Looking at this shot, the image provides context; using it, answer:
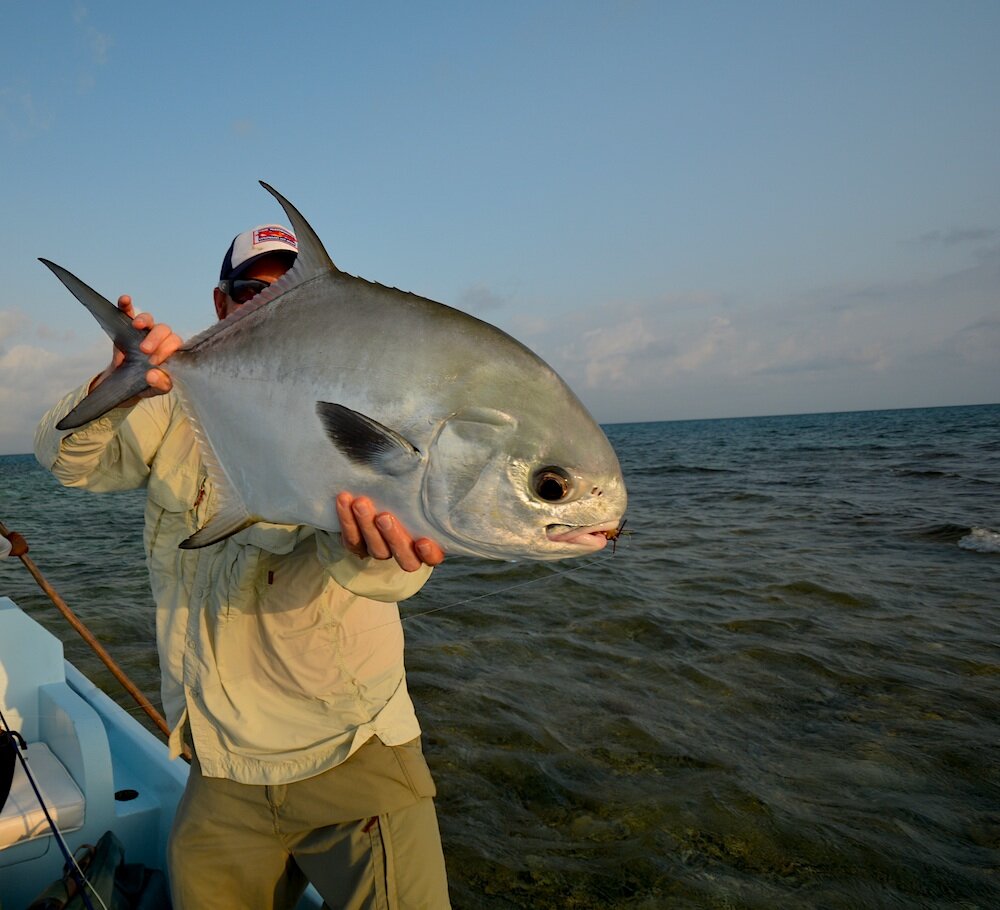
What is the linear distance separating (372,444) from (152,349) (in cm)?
75

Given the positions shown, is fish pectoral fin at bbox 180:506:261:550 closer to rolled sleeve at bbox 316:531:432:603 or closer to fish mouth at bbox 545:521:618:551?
rolled sleeve at bbox 316:531:432:603

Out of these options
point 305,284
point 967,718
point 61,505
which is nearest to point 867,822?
point 967,718

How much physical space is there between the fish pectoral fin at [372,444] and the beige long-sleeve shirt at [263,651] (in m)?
0.56

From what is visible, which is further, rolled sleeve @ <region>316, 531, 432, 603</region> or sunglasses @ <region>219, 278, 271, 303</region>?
sunglasses @ <region>219, 278, 271, 303</region>

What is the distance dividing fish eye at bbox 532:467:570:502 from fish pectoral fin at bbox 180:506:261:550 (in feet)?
2.33

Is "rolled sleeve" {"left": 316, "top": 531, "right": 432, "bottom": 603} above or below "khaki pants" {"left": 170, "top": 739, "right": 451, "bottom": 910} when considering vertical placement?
above

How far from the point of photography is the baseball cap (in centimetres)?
246

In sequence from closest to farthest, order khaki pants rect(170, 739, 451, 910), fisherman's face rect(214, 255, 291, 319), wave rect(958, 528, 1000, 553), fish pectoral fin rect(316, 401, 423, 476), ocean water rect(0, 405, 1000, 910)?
1. fish pectoral fin rect(316, 401, 423, 476)
2. khaki pants rect(170, 739, 451, 910)
3. fisherman's face rect(214, 255, 291, 319)
4. ocean water rect(0, 405, 1000, 910)
5. wave rect(958, 528, 1000, 553)

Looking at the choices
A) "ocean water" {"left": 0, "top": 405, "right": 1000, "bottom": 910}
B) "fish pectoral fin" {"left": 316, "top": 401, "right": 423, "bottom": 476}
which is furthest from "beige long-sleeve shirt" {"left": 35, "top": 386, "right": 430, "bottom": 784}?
"ocean water" {"left": 0, "top": 405, "right": 1000, "bottom": 910}

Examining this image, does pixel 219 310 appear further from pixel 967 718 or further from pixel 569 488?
pixel 967 718

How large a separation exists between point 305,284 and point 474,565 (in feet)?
31.3

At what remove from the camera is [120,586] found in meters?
10.8

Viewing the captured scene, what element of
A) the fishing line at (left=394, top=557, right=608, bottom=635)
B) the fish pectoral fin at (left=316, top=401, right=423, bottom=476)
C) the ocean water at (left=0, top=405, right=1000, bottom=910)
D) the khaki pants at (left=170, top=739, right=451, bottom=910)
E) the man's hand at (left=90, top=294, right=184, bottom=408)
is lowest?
the ocean water at (left=0, top=405, right=1000, bottom=910)

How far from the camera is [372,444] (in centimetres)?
168
